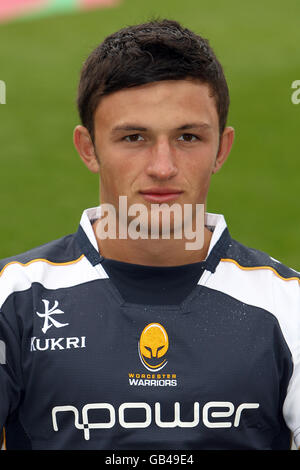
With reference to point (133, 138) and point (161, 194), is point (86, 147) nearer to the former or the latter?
point (133, 138)

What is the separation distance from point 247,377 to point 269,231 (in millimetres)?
4690

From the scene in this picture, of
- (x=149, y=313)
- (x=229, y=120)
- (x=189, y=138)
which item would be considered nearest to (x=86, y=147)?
(x=189, y=138)

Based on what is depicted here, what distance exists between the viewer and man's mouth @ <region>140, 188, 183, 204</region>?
268cm

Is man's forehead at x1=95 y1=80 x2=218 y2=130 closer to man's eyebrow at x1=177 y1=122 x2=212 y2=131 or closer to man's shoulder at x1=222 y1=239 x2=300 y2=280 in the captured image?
man's eyebrow at x1=177 y1=122 x2=212 y2=131

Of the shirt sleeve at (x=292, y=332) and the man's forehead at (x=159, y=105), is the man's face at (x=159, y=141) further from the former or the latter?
the shirt sleeve at (x=292, y=332)

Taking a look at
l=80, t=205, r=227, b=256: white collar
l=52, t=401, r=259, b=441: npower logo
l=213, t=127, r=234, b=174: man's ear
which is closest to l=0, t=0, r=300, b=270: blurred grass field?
l=80, t=205, r=227, b=256: white collar

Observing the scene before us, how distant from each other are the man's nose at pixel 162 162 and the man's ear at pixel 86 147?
0.30 metres

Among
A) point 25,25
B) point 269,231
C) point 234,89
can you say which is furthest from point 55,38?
point 269,231

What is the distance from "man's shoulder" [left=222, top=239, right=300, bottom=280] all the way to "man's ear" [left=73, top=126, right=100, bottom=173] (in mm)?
556

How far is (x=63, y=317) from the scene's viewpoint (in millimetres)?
2842

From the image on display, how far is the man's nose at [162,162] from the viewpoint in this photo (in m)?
2.63

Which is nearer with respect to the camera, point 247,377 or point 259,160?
point 247,377

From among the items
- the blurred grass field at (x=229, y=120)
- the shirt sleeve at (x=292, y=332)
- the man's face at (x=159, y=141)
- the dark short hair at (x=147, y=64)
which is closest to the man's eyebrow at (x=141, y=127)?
the man's face at (x=159, y=141)

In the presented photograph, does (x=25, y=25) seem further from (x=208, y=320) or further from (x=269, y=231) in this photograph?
(x=208, y=320)
